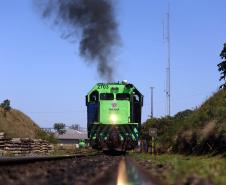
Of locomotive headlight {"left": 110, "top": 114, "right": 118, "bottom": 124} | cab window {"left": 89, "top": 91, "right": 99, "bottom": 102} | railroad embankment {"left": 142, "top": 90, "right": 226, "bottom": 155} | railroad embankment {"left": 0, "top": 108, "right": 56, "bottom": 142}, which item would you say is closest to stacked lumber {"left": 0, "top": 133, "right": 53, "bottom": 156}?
railroad embankment {"left": 0, "top": 108, "right": 56, "bottom": 142}

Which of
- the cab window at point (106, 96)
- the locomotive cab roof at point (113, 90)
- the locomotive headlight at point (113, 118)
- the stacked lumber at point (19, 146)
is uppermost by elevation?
the locomotive cab roof at point (113, 90)

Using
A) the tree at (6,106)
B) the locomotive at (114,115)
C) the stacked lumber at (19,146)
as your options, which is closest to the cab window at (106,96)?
the locomotive at (114,115)

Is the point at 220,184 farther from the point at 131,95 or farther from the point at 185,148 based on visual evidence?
the point at 185,148

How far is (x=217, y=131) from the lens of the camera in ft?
94.3

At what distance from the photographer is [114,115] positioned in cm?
2711

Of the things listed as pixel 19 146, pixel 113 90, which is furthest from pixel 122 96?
pixel 19 146

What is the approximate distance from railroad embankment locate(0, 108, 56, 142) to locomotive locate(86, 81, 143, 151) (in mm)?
26065

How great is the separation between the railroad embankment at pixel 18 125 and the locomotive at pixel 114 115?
2607 cm

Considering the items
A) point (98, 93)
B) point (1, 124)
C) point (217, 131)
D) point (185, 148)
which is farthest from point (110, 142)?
point (1, 124)

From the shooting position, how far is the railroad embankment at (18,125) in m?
54.5

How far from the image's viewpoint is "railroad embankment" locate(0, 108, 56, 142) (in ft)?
179

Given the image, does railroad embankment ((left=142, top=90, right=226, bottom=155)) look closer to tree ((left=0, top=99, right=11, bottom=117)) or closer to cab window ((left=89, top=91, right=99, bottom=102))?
cab window ((left=89, top=91, right=99, bottom=102))

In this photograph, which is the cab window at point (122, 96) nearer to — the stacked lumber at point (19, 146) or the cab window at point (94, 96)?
the cab window at point (94, 96)

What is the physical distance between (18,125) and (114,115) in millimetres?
34232
